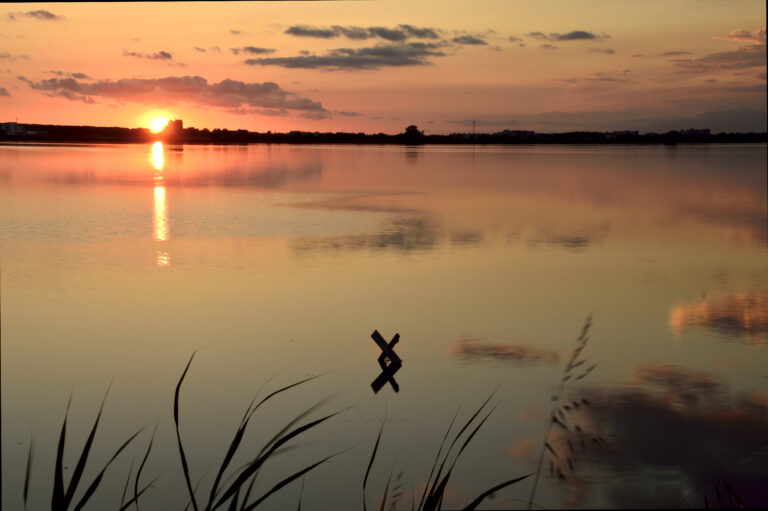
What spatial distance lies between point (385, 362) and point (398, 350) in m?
1.60

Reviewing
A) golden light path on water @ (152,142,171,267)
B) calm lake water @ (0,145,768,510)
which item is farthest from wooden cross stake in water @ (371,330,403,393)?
golden light path on water @ (152,142,171,267)

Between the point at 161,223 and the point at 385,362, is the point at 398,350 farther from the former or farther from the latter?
the point at 161,223

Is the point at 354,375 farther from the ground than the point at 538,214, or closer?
closer

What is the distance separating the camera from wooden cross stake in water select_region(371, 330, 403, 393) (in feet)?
44.3

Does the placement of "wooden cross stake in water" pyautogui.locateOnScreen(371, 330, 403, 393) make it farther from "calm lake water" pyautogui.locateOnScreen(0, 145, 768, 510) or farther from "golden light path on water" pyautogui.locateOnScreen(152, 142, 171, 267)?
"golden light path on water" pyautogui.locateOnScreen(152, 142, 171, 267)

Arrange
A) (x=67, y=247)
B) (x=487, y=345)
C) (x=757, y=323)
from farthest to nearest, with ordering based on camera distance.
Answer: (x=67, y=247), (x=757, y=323), (x=487, y=345)

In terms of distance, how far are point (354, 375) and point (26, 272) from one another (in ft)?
47.0

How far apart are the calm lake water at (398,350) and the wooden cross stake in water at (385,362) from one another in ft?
0.81

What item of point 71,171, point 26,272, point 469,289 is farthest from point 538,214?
point 71,171

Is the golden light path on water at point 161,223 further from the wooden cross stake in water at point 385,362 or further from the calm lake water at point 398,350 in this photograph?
the wooden cross stake in water at point 385,362

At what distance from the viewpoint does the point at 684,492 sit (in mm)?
9305

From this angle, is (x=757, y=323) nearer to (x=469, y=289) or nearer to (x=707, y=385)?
(x=707, y=385)

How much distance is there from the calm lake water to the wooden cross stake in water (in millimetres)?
248

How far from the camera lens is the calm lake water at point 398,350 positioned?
1015 cm
